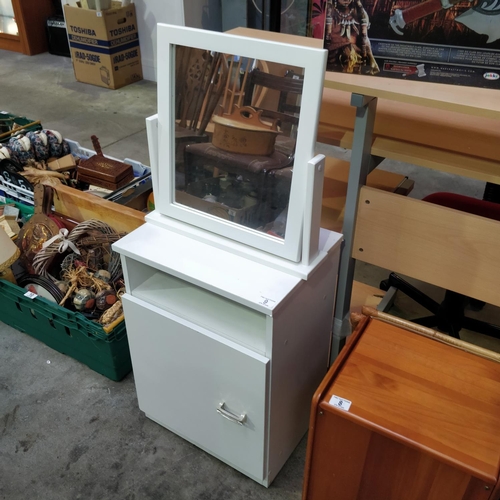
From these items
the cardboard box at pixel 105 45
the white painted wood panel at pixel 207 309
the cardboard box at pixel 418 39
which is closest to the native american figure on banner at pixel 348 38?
the cardboard box at pixel 418 39

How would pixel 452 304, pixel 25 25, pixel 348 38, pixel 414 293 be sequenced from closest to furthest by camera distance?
pixel 348 38, pixel 452 304, pixel 414 293, pixel 25 25

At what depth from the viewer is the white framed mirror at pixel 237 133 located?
3.76 feet

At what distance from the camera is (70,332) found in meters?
1.91

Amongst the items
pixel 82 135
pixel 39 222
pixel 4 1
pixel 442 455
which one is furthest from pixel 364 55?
pixel 4 1

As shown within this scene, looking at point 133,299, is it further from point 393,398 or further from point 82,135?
point 82,135

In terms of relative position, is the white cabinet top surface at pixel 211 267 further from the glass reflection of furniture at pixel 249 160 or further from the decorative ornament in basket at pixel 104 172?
the decorative ornament in basket at pixel 104 172

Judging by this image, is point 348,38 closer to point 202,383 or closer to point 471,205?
point 471,205

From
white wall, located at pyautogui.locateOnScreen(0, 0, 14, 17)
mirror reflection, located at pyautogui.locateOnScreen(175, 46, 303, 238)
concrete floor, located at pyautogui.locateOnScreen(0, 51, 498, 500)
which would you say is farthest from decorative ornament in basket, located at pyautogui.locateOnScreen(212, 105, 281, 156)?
white wall, located at pyautogui.locateOnScreen(0, 0, 14, 17)

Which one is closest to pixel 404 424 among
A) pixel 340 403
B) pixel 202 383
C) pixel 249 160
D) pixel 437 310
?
pixel 340 403

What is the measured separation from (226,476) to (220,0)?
389cm

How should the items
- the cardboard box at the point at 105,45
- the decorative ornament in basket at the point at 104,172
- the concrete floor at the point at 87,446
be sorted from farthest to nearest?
the cardboard box at the point at 105,45
the decorative ornament in basket at the point at 104,172
the concrete floor at the point at 87,446

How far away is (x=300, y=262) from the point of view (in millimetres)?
1312

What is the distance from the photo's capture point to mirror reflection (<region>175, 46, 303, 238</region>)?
120 cm

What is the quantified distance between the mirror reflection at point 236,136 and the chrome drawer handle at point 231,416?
1.63ft
